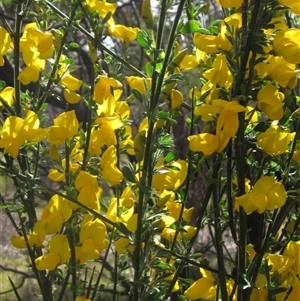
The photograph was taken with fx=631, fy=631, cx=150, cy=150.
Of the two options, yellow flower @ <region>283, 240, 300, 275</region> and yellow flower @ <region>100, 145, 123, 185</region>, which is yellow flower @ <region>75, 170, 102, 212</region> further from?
yellow flower @ <region>283, 240, 300, 275</region>

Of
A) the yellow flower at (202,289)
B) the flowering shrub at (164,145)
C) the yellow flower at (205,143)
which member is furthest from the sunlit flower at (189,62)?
the yellow flower at (202,289)

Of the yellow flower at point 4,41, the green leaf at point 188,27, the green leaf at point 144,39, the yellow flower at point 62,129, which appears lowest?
the yellow flower at point 62,129

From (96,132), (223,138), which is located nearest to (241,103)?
(223,138)

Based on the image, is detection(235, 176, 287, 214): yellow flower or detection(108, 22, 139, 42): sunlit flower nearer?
detection(235, 176, 287, 214): yellow flower

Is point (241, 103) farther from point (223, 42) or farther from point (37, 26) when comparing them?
point (37, 26)

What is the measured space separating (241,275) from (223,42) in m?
0.21

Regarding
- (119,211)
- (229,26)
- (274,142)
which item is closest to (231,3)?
(229,26)

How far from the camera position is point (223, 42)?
0.55 meters

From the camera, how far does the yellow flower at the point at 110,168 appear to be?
0.58 metres

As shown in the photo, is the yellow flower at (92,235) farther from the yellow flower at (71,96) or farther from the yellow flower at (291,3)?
the yellow flower at (291,3)

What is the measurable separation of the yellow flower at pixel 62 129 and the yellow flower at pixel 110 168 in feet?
0.13

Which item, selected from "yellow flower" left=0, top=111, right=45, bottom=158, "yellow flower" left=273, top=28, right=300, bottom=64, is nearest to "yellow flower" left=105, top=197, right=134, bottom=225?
"yellow flower" left=0, top=111, right=45, bottom=158

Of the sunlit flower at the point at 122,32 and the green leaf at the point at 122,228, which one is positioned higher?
the sunlit flower at the point at 122,32

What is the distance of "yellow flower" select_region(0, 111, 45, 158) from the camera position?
0.57 metres
